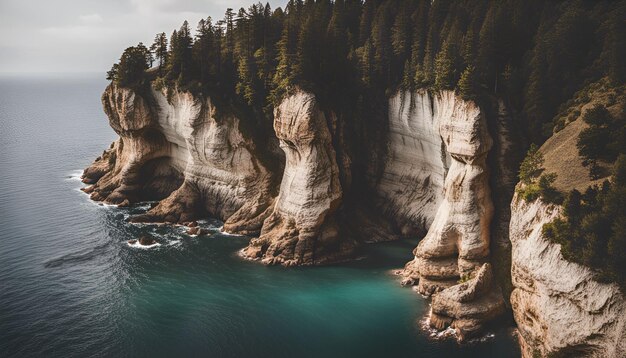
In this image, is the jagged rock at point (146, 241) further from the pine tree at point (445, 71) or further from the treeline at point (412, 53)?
the pine tree at point (445, 71)

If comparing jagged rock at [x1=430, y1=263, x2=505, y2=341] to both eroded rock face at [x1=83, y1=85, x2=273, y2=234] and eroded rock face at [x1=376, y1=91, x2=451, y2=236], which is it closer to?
eroded rock face at [x1=376, y1=91, x2=451, y2=236]

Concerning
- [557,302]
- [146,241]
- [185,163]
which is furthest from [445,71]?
[185,163]

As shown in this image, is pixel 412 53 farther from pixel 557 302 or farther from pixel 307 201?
pixel 557 302

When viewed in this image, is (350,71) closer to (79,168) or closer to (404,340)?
Result: (404,340)

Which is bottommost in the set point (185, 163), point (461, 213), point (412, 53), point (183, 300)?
point (183, 300)

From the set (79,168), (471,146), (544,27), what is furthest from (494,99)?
(79,168)

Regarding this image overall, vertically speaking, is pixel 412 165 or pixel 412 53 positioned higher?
pixel 412 53

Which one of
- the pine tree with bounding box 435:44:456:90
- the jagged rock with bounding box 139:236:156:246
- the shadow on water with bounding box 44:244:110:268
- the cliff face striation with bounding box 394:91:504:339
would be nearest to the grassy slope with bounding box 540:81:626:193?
the cliff face striation with bounding box 394:91:504:339

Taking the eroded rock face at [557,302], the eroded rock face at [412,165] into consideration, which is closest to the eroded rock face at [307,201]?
the eroded rock face at [412,165]
